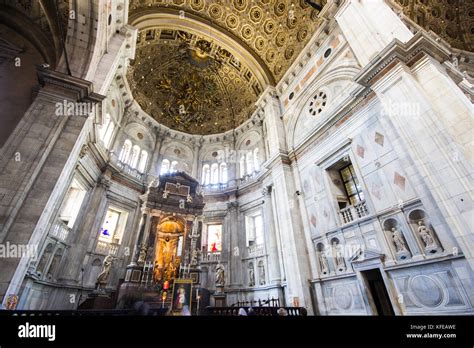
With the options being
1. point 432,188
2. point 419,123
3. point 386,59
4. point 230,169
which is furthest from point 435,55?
point 230,169

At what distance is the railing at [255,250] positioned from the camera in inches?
581

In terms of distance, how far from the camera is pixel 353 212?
9344 mm

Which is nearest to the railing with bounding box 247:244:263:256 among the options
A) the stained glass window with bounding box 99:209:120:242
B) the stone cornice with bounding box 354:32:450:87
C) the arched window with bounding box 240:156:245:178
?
the arched window with bounding box 240:156:245:178

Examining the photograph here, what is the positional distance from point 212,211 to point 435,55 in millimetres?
16322

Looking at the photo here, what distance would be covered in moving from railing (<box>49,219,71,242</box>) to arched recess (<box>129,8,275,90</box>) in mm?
13960

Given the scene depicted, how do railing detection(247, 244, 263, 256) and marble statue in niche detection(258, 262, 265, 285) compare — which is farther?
railing detection(247, 244, 263, 256)

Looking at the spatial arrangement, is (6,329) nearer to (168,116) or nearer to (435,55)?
(435,55)

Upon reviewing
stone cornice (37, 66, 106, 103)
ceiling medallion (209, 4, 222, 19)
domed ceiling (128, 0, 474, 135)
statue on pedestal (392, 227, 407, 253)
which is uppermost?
ceiling medallion (209, 4, 222, 19)

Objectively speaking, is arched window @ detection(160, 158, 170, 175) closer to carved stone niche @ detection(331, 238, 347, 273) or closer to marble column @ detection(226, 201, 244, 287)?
marble column @ detection(226, 201, 244, 287)

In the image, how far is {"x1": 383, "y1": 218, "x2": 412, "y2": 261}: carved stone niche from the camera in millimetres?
7230

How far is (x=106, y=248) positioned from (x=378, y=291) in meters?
15.2

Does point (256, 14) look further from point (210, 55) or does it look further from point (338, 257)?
point (338, 257)

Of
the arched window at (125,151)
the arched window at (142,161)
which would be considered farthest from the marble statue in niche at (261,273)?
the arched window at (125,151)

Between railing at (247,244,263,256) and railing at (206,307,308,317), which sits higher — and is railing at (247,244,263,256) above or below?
above
